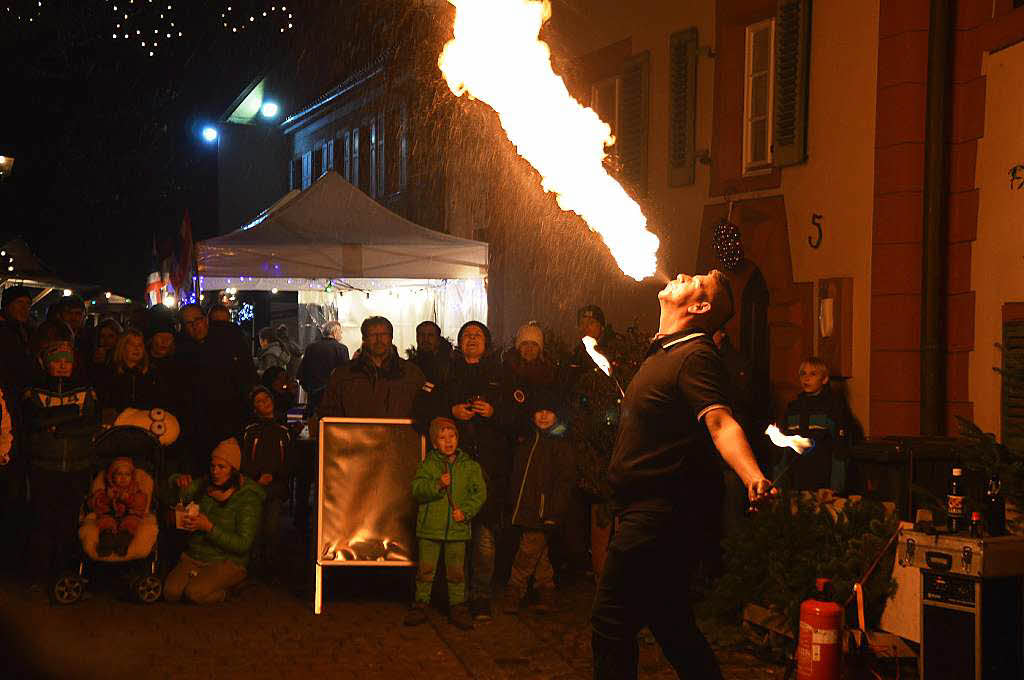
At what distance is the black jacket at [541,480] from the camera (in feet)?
30.2

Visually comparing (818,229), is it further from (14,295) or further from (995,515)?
(14,295)

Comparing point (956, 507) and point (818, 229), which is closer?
point (956, 507)

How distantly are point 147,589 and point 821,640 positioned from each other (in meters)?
4.99

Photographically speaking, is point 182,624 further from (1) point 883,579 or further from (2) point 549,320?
(2) point 549,320

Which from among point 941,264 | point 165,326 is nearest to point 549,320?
point 165,326

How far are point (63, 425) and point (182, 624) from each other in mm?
1810

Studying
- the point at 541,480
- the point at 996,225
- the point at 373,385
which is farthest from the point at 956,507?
the point at 373,385

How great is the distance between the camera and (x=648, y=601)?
545 cm

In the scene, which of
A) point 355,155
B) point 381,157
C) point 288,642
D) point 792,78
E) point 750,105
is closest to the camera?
point 288,642

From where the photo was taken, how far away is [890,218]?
1043 centimetres

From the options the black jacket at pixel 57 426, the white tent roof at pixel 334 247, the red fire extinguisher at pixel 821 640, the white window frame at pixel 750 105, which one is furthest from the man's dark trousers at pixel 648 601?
the white tent roof at pixel 334 247

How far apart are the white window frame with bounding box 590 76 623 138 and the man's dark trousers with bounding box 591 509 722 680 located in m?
10.5

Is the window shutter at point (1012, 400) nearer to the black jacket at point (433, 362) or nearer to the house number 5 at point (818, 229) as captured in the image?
the house number 5 at point (818, 229)

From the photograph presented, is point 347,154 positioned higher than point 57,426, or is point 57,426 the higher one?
point 347,154
